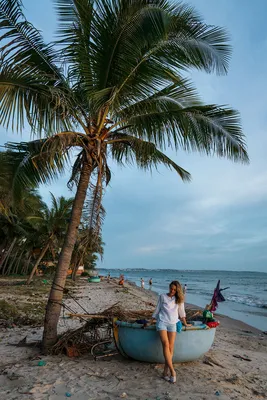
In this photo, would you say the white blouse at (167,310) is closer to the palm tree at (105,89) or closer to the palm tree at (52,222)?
the palm tree at (105,89)

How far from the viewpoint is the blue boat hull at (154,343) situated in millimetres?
6087

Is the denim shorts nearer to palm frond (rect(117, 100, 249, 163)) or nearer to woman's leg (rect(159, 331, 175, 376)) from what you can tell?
woman's leg (rect(159, 331, 175, 376))

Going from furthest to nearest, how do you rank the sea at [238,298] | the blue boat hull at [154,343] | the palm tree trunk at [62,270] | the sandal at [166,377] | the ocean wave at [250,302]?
the ocean wave at [250,302]
the sea at [238,298]
the palm tree trunk at [62,270]
the blue boat hull at [154,343]
the sandal at [166,377]

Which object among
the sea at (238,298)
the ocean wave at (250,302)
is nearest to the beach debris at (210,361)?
the sea at (238,298)

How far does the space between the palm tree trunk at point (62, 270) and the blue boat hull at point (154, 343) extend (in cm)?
135

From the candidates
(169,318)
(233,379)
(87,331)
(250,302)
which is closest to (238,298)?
(250,302)

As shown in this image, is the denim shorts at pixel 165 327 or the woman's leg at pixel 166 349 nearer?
the woman's leg at pixel 166 349

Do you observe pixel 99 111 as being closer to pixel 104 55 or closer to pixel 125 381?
pixel 104 55

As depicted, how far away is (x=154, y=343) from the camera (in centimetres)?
607

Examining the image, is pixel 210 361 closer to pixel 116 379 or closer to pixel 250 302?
pixel 116 379

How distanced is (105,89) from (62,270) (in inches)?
143

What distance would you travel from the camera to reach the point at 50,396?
4812mm

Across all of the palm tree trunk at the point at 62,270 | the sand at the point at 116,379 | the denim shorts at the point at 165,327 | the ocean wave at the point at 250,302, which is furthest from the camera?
the ocean wave at the point at 250,302

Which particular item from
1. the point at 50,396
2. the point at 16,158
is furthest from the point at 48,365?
the point at 16,158
